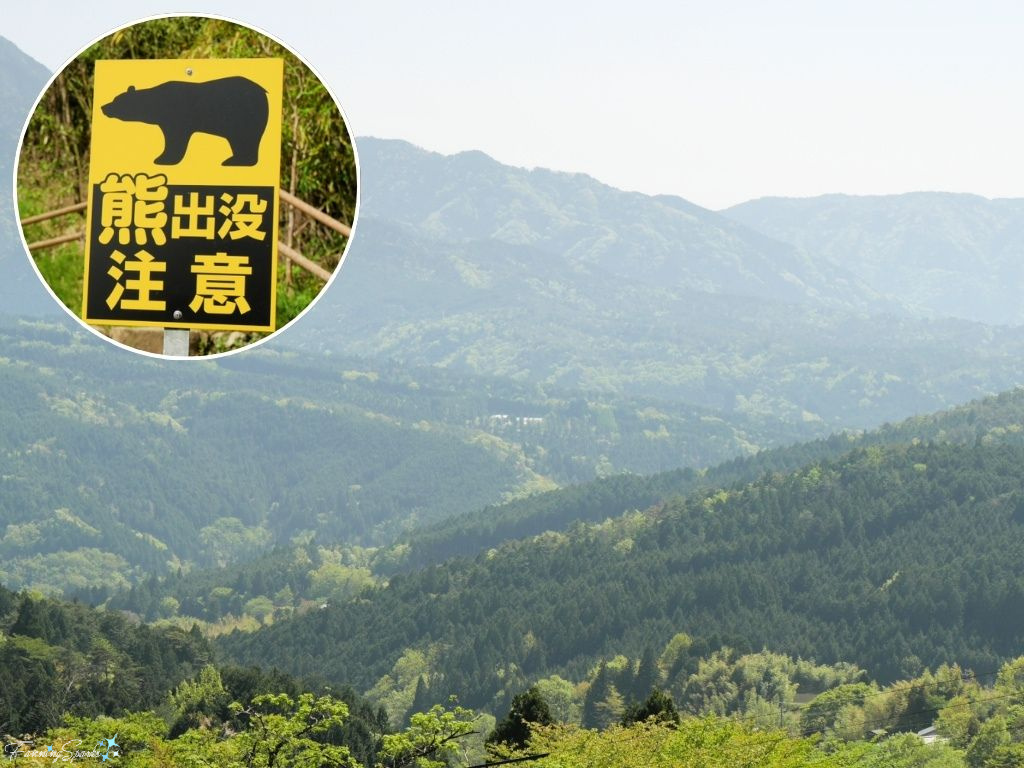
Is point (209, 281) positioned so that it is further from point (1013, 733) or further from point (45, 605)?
point (45, 605)

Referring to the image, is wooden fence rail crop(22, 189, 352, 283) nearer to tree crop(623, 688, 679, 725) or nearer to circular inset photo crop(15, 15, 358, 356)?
circular inset photo crop(15, 15, 358, 356)

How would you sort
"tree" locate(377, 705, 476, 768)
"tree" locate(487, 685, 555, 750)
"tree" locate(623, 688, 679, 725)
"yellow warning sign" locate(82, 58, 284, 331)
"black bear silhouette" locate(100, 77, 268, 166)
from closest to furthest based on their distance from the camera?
"yellow warning sign" locate(82, 58, 284, 331) → "black bear silhouette" locate(100, 77, 268, 166) → "tree" locate(377, 705, 476, 768) → "tree" locate(487, 685, 555, 750) → "tree" locate(623, 688, 679, 725)

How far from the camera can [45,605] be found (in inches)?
5773

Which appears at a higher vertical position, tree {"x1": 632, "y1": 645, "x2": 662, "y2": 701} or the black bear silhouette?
the black bear silhouette

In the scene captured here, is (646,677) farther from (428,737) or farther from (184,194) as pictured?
(184,194)

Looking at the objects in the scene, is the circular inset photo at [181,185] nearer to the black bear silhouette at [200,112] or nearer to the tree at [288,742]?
the black bear silhouette at [200,112]

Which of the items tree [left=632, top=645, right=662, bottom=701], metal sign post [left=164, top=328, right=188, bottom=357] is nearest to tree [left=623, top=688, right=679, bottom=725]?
metal sign post [left=164, top=328, right=188, bottom=357]

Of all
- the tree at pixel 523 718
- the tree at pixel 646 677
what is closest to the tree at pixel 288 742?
the tree at pixel 523 718

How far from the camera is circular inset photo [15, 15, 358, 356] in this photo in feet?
34.6

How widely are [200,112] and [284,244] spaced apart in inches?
41.1

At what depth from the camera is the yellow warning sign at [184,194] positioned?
10.5m

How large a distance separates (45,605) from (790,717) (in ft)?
241

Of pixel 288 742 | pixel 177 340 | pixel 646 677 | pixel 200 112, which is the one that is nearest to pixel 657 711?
pixel 288 742

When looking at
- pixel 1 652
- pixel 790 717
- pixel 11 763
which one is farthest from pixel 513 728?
pixel 790 717
